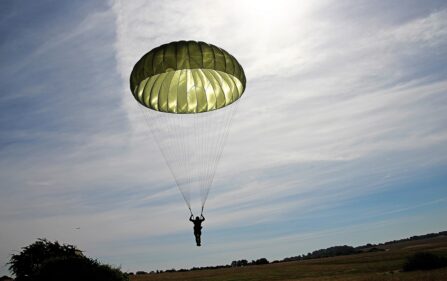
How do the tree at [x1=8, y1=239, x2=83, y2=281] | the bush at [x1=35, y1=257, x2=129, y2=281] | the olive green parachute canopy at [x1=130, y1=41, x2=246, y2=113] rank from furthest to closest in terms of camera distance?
the tree at [x1=8, y1=239, x2=83, y2=281]
the bush at [x1=35, y1=257, x2=129, y2=281]
the olive green parachute canopy at [x1=130, y1=41, x2=246, y2=113]

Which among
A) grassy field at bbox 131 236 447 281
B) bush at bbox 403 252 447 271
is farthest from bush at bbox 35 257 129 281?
bush at bbox 403 252 447 271

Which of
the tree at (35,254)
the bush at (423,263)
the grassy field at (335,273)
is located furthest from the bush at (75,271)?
the bush at (423,263)

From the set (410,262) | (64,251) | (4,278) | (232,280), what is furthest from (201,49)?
(4,278)

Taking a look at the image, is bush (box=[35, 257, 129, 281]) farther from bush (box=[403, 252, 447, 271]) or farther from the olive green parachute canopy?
bush (box=[403, 252, 447, 271])

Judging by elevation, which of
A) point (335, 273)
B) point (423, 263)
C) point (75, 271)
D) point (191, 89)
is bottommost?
point (423, 263)

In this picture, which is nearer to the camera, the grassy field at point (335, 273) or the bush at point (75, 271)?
the bush at point (75, 271)

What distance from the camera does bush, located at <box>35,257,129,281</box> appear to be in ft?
87.4

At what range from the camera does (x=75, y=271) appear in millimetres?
26906

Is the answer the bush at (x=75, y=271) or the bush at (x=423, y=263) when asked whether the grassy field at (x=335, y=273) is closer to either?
the bush at (x=423, y=263)

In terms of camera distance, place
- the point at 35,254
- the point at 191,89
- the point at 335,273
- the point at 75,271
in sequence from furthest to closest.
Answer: the point at 335,273 → the point at 35,254 → the point at 75,271 → the point at 191,89

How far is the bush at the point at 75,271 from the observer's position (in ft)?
87.4

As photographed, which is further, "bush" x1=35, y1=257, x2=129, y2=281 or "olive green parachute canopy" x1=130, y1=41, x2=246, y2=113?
"bush" x1=35, y1=257, x2=129, y2=281

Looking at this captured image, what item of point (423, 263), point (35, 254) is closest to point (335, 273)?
point (423, 263)

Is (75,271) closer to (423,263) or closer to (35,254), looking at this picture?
(35,254)
